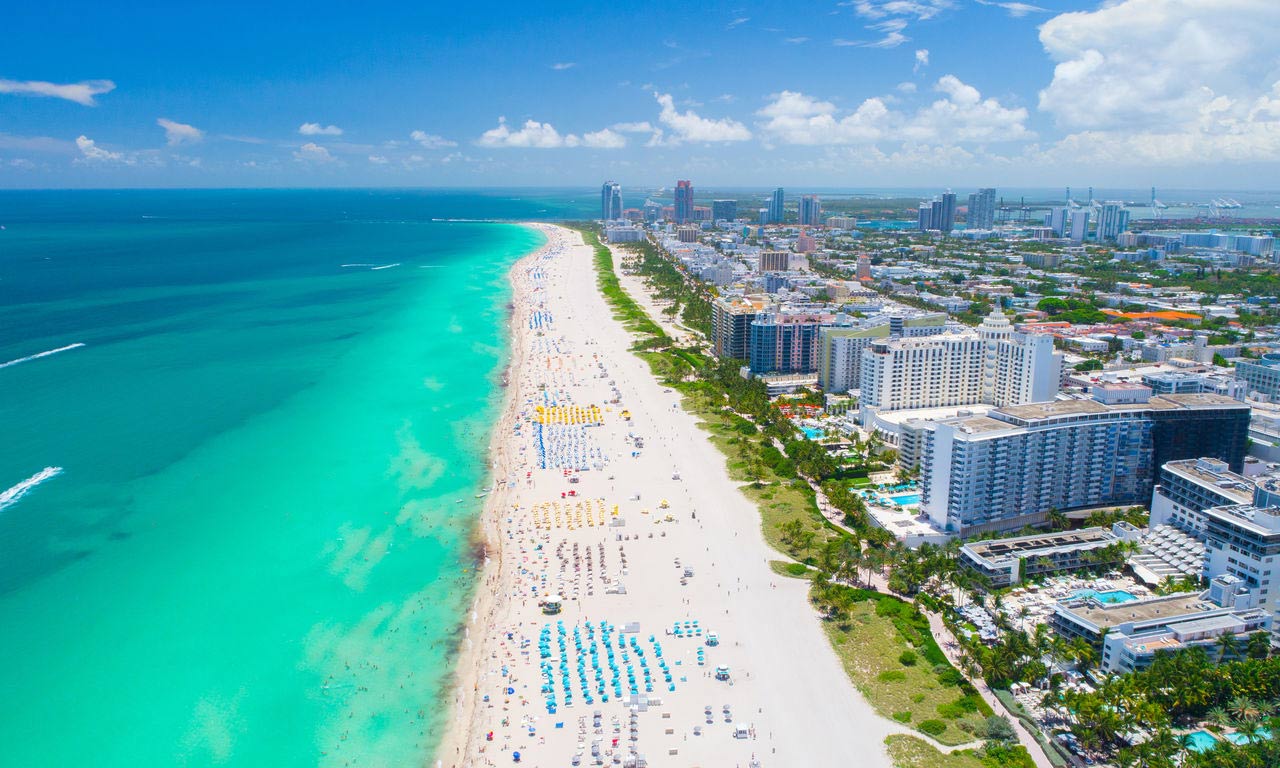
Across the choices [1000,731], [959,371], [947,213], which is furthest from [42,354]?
[947,213]

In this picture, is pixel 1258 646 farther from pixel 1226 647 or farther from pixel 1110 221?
pixel 1110 221

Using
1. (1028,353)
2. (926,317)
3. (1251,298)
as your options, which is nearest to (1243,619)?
(1028,353)

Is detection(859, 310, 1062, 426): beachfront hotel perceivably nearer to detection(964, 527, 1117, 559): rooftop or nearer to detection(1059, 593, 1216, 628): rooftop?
detection(964, 527, 1117, 559): rooftop

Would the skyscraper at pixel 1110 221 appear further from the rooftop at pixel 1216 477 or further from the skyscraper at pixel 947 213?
the rooftop at pixel 1216 477

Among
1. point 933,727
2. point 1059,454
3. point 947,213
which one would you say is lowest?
point 933,727

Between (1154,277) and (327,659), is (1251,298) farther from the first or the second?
(327,659)

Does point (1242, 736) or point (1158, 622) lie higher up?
point (1158, 622)

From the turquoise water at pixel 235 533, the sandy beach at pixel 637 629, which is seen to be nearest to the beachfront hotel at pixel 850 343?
the sandy beach at pixel 637 629
